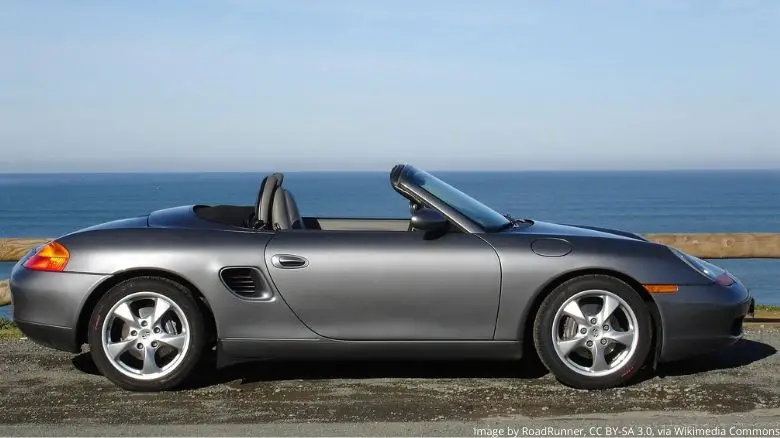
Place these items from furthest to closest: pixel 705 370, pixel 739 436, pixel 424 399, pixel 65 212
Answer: pixel 65 212
pixel 705 370
pixel 424 399
pixel 739 436

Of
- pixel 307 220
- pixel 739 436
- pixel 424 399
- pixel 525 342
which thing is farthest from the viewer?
pixel 307 220

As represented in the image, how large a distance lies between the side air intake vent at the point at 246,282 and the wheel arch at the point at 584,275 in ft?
4.69

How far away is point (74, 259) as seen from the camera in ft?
15.3

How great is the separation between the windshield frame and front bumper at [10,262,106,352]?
5.97 feet

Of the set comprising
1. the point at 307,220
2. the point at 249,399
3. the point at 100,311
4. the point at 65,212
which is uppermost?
the point at 307,220

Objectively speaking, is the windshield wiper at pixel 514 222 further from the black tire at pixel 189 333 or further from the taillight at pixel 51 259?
the taillight at pixel 51 259

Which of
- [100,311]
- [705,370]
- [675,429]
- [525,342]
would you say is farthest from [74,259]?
[705,370]

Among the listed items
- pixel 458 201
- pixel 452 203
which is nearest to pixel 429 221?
pixel 452 203

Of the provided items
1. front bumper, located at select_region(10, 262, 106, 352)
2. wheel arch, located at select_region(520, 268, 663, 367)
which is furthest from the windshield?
front bumper, located at select_region(10, 262, 106, 352)

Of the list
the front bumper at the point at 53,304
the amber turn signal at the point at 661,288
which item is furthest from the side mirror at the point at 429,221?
the front bumper at the point at 53,304

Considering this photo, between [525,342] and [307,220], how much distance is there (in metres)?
1.97

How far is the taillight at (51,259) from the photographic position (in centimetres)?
468

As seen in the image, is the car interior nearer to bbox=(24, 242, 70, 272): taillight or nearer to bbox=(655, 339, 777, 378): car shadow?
bbox=(24, 242, 70, 272): taillight

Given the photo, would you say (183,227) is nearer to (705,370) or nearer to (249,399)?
(249,399)
